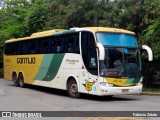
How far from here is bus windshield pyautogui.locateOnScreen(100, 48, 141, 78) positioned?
55.2ft

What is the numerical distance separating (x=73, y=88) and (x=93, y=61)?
2.32 metres

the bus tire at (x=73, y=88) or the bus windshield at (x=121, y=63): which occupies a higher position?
the bus windshield at (x=121, y=63)

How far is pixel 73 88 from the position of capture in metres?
18.9

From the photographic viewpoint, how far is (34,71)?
931 inches

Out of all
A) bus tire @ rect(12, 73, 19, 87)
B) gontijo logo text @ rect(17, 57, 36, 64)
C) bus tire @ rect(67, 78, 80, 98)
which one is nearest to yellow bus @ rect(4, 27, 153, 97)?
bus tire @ rect(67, 78, 80, 98)

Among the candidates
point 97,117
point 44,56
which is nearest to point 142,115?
point 97,117

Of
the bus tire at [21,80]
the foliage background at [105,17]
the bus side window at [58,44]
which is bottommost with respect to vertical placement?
the bus tire at [21,80]

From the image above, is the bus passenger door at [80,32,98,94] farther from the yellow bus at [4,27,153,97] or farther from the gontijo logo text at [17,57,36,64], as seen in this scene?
the gontijo logo text at [17,57,36,64]

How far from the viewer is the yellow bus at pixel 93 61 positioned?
16875 millimetres

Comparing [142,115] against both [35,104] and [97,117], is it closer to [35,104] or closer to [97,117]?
[97,117]

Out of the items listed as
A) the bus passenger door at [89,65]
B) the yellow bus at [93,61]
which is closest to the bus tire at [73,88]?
the yellow bus at [93,61]

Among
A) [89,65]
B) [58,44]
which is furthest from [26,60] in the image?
[89,65]

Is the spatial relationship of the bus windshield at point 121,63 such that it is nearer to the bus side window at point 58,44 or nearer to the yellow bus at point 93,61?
the yellow bus at point 93,61

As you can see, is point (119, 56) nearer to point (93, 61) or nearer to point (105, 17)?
point (93, 61)
